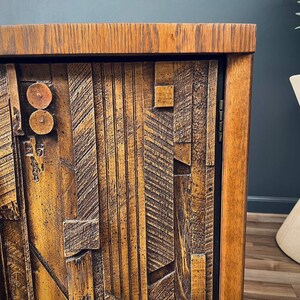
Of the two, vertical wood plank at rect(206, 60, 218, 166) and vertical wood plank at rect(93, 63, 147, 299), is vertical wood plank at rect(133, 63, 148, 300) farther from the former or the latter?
vertical wood plank at rect(206, 60, 218, 166)

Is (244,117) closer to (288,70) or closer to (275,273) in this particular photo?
(275,273)

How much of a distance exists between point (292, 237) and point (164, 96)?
0.89m

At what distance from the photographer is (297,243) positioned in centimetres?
109

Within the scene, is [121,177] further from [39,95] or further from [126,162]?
[39,95]

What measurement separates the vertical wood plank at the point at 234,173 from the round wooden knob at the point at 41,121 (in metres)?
0.29

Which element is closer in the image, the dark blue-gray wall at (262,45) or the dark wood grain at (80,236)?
the dark wood grain at (80,236)

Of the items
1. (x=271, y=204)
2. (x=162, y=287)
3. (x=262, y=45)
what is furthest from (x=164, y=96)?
(x=271, y=204)

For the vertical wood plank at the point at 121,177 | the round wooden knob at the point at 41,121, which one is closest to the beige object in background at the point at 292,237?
the vertical wood plank at the point at 121,177

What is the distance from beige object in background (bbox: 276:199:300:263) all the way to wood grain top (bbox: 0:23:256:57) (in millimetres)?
883

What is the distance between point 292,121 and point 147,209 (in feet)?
3.50

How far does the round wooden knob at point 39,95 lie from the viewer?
0.50 metres

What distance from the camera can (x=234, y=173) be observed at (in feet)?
1.66

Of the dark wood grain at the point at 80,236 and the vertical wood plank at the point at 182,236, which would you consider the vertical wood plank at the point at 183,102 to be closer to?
the vertical wood plank at the point at 182,236

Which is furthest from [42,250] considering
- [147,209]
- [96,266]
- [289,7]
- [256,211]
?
[289,7]
